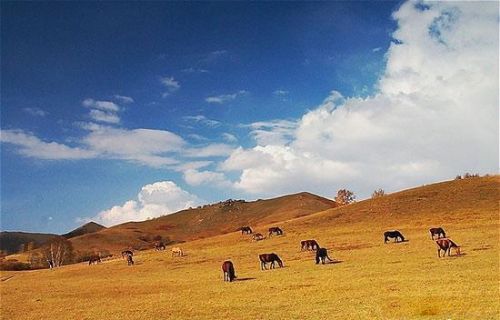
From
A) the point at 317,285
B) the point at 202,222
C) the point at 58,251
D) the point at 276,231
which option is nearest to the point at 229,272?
the point at 317,285

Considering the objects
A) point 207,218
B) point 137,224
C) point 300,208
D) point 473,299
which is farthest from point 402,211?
point 137,224

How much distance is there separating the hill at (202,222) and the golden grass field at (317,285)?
7747 centimetres

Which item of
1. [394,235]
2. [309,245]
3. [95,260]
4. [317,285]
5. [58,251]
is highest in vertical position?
[58,251]

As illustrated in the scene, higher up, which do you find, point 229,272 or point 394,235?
point 394,235

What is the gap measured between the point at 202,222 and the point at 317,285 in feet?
481

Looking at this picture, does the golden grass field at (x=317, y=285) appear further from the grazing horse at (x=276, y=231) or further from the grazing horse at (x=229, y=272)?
the grazing horse at (x=276, y=231)

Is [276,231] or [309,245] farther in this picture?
[276,231]

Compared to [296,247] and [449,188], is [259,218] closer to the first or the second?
[449,188]

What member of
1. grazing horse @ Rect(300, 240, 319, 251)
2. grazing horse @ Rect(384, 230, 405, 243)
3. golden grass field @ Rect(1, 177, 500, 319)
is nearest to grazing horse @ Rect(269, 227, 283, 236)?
golden grass field @ Rect(1, 177, 500, 319)

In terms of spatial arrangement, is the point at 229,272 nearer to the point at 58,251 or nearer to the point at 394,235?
the point at 394,235

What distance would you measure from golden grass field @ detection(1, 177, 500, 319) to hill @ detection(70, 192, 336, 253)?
7747 cm

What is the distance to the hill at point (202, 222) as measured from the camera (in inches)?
5664

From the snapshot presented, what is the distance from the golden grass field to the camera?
2231 centimetres

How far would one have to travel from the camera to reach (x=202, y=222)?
174 meters
